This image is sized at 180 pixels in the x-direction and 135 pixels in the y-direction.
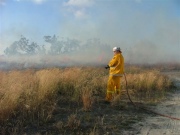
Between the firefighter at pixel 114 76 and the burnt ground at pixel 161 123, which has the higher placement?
the firefighter at pixel 114 76

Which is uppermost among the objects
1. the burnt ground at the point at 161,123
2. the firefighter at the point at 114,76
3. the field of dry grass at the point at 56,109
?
the firefighter at the point at 114,76

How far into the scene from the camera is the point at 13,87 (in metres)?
7.62

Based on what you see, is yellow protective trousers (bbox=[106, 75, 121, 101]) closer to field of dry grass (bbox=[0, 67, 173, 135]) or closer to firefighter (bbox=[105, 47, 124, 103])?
firefighter (bbox=[105, 47, 124, 103])

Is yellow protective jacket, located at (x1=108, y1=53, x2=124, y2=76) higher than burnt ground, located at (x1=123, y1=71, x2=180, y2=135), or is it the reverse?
yellow protective jacket, located at (x1=108, y1=53, x2=124, y2=76)

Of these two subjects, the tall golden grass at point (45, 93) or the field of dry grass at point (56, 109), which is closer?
the field of dry grass at point (56, 109)

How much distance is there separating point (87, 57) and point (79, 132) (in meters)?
35.5

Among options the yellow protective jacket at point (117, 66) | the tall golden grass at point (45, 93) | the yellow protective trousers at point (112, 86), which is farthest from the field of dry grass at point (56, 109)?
the yellow protective jacket at point (117, 66)

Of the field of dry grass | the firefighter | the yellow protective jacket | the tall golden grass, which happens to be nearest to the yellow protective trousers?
the firefighter

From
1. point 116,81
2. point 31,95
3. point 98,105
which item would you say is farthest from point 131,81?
point 31,95

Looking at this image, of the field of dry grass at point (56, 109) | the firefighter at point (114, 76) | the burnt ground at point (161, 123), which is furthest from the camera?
the firefighter at point (114, 76)

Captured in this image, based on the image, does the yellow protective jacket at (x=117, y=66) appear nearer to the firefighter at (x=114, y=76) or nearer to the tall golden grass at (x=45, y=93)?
the firefighter at (x=114, y=76)

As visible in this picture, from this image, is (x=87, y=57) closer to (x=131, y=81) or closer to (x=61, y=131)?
(x=131, y=81)

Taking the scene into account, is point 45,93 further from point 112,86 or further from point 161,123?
point 161,123

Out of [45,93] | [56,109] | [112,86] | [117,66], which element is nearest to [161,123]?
[112,86]
